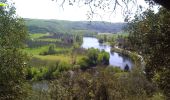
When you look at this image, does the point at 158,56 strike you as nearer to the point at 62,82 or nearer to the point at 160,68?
the point at 160,68

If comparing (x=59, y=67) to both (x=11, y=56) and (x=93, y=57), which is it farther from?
(x=11, y=56)

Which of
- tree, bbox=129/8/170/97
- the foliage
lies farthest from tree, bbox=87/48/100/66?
tree, bbox=129/8/170/97

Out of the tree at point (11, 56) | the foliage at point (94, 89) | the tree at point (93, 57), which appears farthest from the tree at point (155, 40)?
the tree at point (93, 57)

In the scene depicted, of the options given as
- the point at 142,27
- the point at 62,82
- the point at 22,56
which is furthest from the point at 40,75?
the point at 142,27

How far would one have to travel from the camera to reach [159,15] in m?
13.1

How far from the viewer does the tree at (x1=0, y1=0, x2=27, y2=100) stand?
20.6 metres

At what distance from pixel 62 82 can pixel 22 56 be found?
16.7m

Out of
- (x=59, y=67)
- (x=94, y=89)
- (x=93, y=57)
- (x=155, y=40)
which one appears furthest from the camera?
(x=93, y=57)

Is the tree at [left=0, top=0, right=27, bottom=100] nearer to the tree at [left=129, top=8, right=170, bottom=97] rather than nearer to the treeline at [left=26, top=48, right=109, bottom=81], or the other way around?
the tree at [left=129, top=8, right=170, bottom=97]

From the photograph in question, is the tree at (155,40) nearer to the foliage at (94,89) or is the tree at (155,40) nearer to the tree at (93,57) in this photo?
the foliage at (94,89)

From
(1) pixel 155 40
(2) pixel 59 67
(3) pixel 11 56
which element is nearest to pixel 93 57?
(2) pixel 59 67

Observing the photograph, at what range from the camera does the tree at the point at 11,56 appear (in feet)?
67.5

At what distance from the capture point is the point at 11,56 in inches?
827

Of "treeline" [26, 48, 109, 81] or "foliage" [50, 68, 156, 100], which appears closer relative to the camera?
"foliage" [50, 68, 156, 100]
